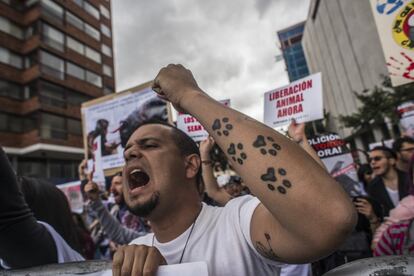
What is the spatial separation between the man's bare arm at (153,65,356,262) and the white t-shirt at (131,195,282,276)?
0.27 feet

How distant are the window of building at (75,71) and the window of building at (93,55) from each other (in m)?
1.74

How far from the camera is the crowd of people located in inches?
32.5

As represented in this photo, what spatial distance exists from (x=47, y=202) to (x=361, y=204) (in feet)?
8.70

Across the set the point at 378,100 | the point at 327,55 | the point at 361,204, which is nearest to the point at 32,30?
the point at 378,100

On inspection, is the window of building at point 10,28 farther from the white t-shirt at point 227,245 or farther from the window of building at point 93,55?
the white t-shirt at point 227,245

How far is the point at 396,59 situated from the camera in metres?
2.96

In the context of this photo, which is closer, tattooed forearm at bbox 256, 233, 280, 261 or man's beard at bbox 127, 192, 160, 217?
tattooed forearm at bbox 256, 233, 280, 261

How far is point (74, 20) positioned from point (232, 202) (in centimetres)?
2972

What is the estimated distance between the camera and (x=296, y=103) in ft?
10.2

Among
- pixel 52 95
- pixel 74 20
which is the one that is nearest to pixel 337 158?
pixel 52 95

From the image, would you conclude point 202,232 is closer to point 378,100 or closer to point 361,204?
point 361,204

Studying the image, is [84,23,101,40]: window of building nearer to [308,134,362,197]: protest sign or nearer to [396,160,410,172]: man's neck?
[308,134,362,197]: protest sign

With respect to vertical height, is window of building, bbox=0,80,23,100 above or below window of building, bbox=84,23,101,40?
below

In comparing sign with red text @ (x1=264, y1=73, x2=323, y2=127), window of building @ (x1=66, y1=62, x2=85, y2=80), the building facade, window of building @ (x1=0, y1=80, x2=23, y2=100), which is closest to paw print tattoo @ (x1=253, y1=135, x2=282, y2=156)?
sign with red text @ (x1=264, y1=73, x2=323, y2=127)
